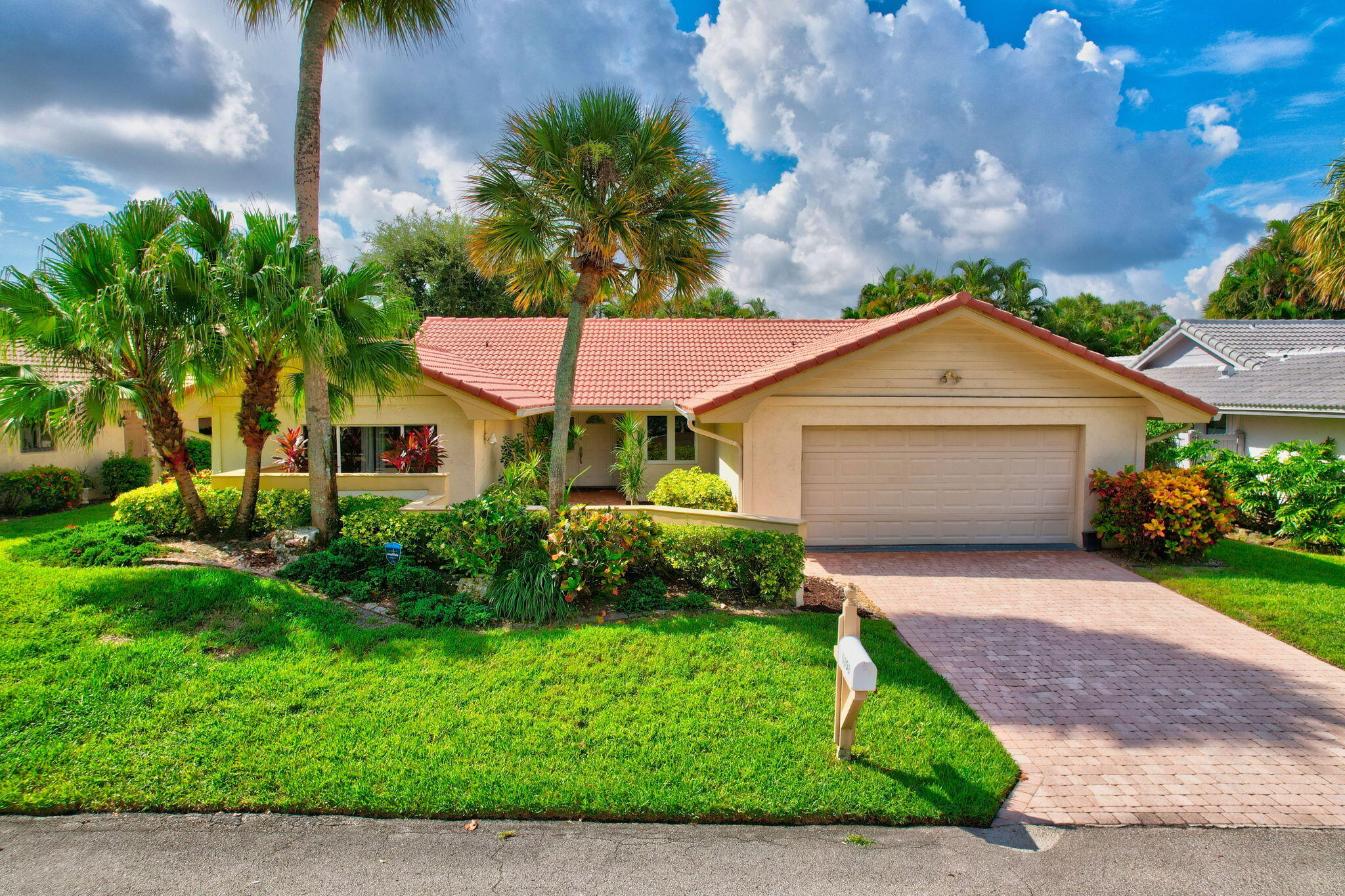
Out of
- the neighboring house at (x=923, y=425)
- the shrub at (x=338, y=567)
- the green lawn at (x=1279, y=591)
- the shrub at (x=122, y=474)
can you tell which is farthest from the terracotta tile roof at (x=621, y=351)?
the green lawn at (x=1279, y=591)

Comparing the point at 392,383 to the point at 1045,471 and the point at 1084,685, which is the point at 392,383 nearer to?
the point at 1084,685

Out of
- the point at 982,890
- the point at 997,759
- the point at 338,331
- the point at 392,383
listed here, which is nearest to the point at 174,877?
the point at 982,890

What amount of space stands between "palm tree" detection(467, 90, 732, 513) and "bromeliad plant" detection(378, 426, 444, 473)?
4983 mm

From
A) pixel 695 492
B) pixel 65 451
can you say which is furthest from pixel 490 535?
pixel 65 451

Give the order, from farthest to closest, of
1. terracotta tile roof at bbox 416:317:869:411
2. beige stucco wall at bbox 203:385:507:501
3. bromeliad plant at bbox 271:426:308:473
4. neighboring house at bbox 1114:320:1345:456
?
terracotta tile roof at bbox 416:317:869:411
neighboring house at bbox 1114:320:1345:456
beige stucco wall at bbox 203:385:507:501
bromeliad plant at bbox 271:426:308:473

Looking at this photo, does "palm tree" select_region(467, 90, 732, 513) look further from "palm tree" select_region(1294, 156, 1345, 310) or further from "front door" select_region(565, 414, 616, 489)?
"palm tree" select_region(1294, 156, 1345, 310)

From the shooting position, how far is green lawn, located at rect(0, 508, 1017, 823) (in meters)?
4.44

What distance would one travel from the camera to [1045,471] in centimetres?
1203

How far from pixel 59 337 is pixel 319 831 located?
812cm

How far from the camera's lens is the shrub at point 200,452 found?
19236 millimetres

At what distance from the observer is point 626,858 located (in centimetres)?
396

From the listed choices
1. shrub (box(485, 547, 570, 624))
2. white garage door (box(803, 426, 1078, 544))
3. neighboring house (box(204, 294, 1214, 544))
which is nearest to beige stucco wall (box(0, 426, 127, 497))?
neighboring house (box(204, 294, 1214, 544))

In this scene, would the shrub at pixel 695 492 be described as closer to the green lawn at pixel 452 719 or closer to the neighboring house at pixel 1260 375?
the green lawn at pixel 452 719

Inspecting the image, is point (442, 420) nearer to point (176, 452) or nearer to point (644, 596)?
point (176, 452)
